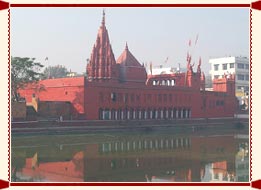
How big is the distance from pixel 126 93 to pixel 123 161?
66.8ft

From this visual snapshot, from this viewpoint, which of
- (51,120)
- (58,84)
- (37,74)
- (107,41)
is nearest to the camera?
(51,120)

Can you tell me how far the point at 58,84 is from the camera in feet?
126

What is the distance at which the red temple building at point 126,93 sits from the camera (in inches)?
1394

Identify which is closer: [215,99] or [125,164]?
[125,164]

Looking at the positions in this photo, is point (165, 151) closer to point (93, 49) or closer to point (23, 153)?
point (23, 153)

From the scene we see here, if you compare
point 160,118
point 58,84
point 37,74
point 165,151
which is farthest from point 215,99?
point 165,151

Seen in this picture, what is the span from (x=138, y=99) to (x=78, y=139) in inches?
484

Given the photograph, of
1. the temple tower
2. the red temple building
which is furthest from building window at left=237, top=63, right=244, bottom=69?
the temple tower

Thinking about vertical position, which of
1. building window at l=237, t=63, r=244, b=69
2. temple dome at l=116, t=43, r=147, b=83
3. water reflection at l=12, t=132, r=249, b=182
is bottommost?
water reflection at l=12, t=132, r=249, b=182

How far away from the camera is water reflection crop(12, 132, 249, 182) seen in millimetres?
14312

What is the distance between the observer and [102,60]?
40875 millimetres

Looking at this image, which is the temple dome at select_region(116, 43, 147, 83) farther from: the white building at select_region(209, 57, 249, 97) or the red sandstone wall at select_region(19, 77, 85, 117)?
the white building at select_region(209, 57, 249, 97)

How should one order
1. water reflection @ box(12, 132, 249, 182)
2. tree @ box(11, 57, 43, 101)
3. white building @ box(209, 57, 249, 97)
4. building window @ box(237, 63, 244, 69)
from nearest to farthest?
water reflection @ box(12, 132, 249, 182) < tree @ box(11, 57, 43, 101) < white building @ box(209, 57, 249, 97) < building window @ box(237, 63, 244, 69)

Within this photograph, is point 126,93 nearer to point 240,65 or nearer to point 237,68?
point 237,68
